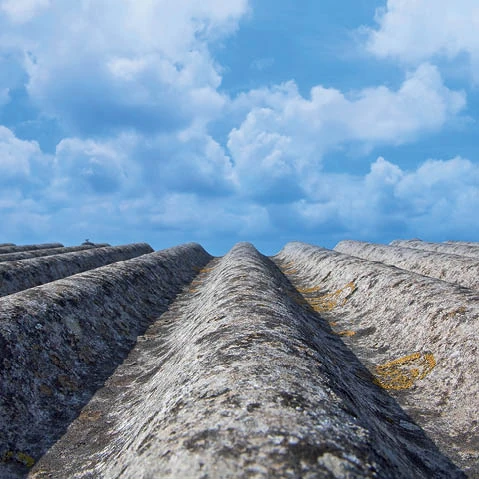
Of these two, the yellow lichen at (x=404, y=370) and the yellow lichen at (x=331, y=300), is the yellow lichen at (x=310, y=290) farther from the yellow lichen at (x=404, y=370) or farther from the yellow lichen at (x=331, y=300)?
the yellow lichen at (x=404, y=370)

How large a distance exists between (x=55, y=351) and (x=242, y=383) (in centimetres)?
417

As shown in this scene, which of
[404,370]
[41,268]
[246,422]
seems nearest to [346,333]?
[404,370]

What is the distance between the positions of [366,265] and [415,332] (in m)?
5.04

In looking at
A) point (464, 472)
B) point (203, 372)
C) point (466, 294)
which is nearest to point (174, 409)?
point (203, 372)

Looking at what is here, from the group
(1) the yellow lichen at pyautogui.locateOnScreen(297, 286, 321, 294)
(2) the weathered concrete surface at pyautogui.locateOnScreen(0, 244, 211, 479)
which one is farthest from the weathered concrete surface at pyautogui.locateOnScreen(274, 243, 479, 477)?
(2) the weathered concrete surface at pyautogui.locateOnScreen(0, 244, 211, 479)

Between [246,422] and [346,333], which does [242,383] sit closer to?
[246,422]

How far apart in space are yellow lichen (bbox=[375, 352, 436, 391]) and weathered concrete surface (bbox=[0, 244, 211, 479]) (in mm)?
3529

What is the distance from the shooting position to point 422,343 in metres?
6.96

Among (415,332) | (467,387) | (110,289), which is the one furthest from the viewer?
(110,289)

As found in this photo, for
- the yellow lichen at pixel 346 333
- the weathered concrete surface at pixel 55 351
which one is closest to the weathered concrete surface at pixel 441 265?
the yellow lichen at pixel 346 333

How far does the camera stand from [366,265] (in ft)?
40.4

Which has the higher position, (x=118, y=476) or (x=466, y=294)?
(x=466, y=294)

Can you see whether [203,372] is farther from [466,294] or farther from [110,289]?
[110,289]

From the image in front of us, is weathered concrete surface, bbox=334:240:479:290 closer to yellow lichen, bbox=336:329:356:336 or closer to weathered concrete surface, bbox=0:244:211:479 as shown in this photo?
yellow lichen, bbox=336:329:356:336
